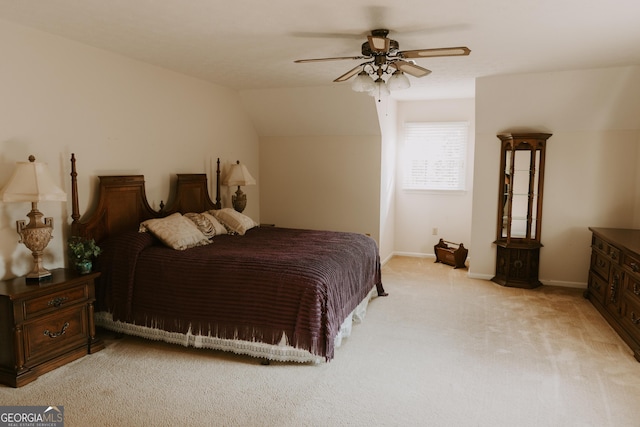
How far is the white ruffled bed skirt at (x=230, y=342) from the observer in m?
3.19

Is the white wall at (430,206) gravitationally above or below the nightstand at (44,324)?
above

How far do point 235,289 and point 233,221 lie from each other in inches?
61.8

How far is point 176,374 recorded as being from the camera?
3084 mm

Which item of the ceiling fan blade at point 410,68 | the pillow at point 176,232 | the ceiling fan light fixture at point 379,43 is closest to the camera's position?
the ceiling fan light fixture at point 379,43

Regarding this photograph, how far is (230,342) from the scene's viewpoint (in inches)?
130

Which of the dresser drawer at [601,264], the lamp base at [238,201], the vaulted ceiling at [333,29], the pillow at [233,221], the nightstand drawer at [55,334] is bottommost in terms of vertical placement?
the nightstand drawer at [55,334]

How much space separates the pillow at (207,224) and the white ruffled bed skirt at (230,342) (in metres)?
1.10

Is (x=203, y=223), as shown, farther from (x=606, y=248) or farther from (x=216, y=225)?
(x=606, y=248)

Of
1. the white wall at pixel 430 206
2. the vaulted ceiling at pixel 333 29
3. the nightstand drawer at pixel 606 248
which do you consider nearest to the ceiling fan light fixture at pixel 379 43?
the vaulted ceiling at pixel 333 29

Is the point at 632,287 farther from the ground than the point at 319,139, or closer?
closer

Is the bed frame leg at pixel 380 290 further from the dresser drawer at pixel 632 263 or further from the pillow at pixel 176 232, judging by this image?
the dresser drawer at pixel 632 263

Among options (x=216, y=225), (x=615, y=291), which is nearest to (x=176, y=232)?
(x=216, y=225)

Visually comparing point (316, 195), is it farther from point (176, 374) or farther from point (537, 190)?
point (176, 374)

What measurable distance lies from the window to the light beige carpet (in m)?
2.87
